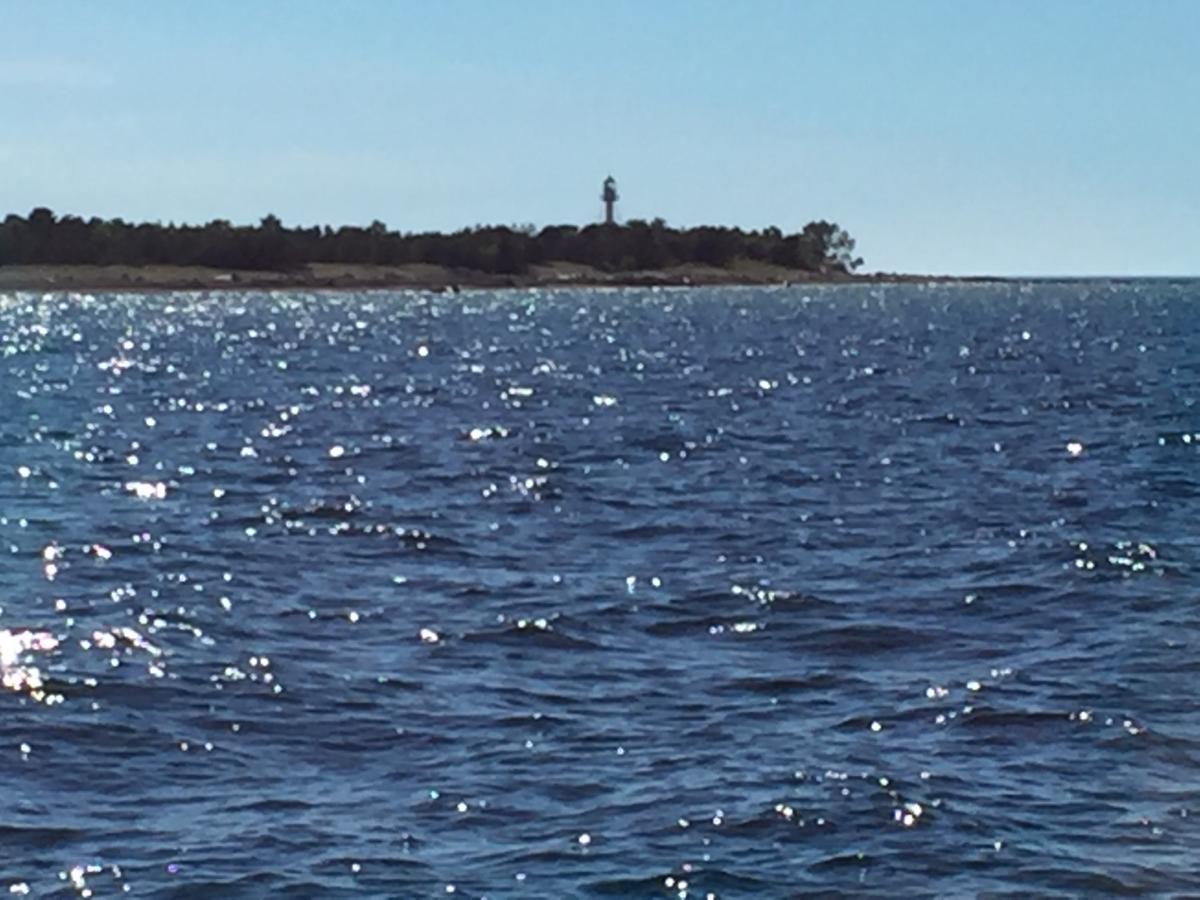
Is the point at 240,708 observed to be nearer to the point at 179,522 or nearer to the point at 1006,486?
the point at 179,522

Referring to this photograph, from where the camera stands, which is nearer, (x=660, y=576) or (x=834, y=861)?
(x=834, y=861)

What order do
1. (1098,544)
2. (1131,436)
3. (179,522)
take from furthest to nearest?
(1131,436) → (179,522) → (1098,544)

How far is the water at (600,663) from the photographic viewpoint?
14.0m

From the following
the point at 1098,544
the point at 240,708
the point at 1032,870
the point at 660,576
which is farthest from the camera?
the point at 1098,544

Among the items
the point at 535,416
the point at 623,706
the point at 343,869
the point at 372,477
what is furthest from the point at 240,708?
the point at 535,416

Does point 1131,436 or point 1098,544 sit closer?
point 1098,544

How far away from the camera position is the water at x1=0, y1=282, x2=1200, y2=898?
14.0 meters

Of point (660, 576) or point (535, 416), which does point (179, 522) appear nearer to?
point (660, 576)

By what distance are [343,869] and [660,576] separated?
12.6 metres

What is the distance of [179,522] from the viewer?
3131cm

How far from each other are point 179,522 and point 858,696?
14972 mm

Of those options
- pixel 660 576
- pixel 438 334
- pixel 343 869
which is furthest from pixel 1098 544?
pixel 438 334

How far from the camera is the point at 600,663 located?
2039 centimetres

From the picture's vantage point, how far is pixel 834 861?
13.9m
